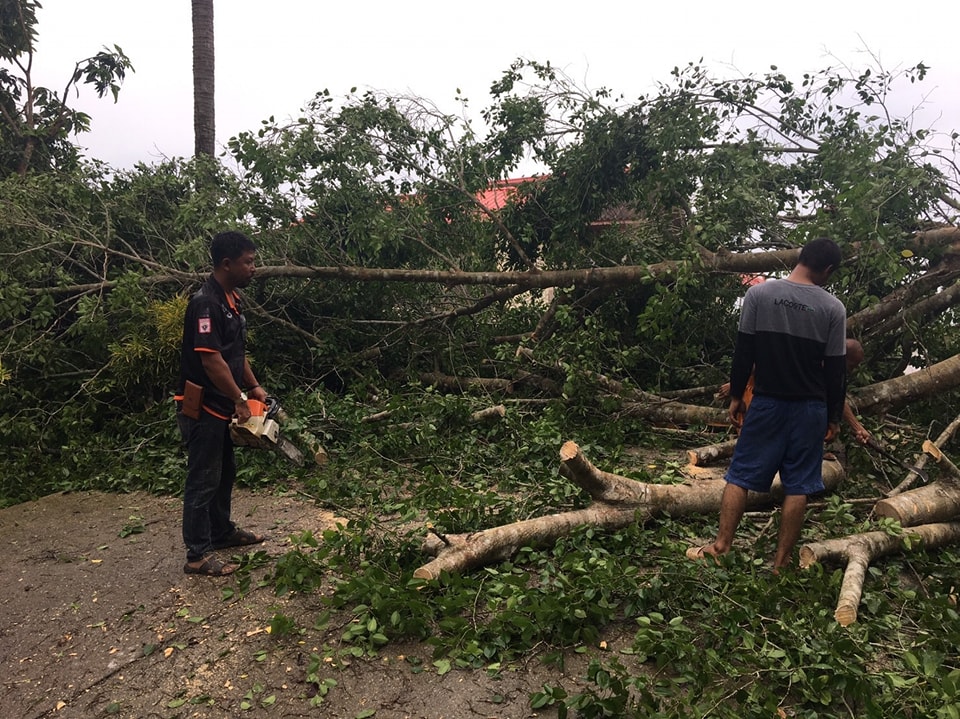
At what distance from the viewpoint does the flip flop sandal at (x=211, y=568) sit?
10.6ft

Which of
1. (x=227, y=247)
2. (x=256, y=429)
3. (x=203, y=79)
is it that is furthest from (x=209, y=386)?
(x=203, y=79)

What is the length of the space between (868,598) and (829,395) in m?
0.90

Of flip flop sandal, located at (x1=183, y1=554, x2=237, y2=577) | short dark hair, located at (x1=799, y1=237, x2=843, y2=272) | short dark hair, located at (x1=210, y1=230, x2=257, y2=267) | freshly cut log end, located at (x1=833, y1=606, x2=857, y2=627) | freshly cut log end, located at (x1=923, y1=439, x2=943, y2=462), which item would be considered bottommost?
flip flop sandal, located at (x1=183, y1=554, x2=237, y2=577)

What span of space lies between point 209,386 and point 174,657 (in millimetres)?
1243

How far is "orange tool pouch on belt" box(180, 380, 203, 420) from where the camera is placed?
321 centimetres

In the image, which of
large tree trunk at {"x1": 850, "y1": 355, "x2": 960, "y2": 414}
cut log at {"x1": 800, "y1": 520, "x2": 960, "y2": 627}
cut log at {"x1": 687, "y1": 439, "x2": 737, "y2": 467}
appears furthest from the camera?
large tree trunk at {"x1": 850, "y1": 355, "x2": 960, "y2": 414}

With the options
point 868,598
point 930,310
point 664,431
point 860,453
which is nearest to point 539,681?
point 868,598

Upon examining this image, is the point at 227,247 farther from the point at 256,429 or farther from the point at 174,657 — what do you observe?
the point at 174,657

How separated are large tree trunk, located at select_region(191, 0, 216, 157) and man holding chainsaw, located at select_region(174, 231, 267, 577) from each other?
640 cm

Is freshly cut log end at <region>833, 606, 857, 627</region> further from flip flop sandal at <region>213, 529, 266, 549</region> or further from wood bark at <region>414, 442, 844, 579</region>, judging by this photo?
flip flop sandal at <region>213, 529, 266, 549</region>

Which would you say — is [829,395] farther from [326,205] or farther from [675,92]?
[326,205]

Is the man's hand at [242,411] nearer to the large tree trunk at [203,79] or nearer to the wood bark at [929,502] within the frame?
the wood bark at [929,502]

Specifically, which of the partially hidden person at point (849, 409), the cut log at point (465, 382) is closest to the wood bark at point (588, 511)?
the partially hidden person at point (849, 409)

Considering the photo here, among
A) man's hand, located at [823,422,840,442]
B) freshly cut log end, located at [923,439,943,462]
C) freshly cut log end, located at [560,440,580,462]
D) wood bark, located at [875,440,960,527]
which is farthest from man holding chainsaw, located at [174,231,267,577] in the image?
freshly cut log end, located at [923,439,943,462]
